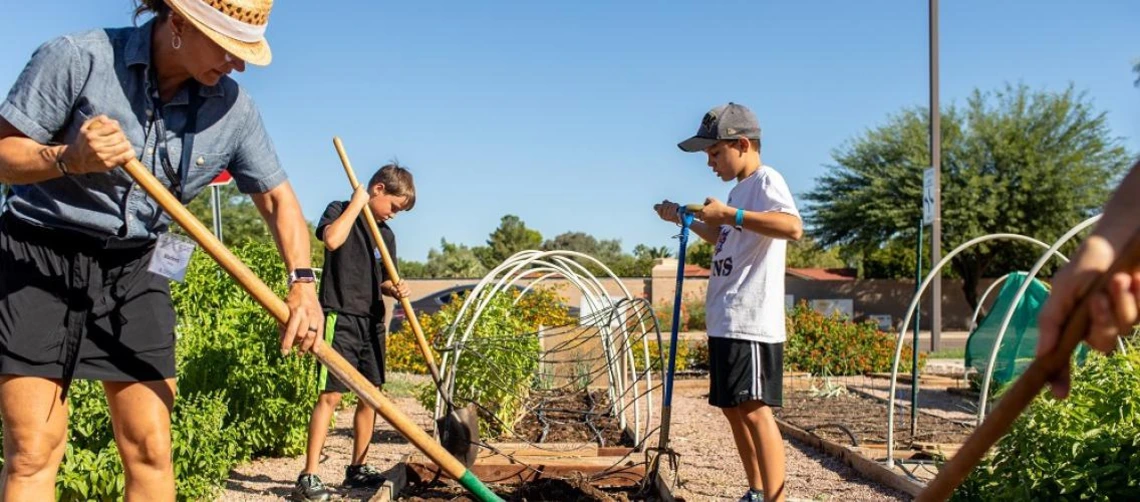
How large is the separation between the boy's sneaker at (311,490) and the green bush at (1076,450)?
283cm

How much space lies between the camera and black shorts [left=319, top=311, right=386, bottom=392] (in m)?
4.83

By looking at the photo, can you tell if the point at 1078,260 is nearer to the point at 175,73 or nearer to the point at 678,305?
the point at 175,73

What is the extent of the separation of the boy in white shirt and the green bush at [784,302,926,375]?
7039 mm

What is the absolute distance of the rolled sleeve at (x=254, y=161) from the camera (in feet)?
9.56

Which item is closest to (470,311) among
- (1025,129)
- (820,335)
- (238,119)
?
(238,119)

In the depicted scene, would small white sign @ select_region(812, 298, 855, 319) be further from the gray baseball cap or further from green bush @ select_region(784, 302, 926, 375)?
the gray baseball cap

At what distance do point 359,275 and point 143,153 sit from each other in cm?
239

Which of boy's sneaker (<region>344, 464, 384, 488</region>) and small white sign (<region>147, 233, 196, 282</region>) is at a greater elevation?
small white sign (<region>147, 233, 196, 282</region>)

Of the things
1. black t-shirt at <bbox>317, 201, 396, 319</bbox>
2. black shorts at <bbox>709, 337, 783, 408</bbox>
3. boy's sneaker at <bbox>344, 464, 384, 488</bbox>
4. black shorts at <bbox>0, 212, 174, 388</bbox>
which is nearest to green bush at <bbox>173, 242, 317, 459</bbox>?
boy's sneaker at <bbox>344, 464, 384, 488</bbox>

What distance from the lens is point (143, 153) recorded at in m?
2.67

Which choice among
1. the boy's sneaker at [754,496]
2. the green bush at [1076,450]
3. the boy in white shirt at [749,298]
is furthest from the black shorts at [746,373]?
the green bush at [1076,450]

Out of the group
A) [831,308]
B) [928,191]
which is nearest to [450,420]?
[928,191]

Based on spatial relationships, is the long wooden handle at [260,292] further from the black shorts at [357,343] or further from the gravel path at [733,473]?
the black shorts at [357,343]

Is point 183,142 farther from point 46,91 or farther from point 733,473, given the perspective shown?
point 733,473
